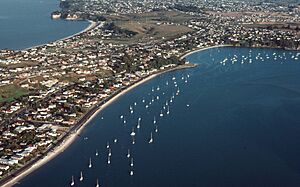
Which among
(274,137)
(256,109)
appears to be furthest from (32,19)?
(274,137)

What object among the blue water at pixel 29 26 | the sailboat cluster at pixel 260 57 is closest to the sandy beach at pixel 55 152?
the sailboat cluster at pixel 260 57

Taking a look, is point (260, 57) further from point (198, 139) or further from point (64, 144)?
point (64, 144)

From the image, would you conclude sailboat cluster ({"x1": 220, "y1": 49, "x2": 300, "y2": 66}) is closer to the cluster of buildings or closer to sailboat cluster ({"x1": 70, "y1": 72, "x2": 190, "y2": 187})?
the cluster of buildings

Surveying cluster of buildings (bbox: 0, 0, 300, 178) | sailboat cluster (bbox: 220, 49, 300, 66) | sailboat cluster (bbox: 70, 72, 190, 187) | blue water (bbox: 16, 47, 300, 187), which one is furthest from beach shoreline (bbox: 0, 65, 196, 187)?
sailboat cluster (bbox: 220, 49, 300, 66)

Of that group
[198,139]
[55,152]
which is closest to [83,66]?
[198,139]

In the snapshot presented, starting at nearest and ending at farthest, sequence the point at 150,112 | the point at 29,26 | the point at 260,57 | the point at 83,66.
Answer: the point at 150,112 < the point at 83,66 < the point at 260,57 < the point at 29,26

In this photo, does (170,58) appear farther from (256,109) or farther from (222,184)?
(222,184)

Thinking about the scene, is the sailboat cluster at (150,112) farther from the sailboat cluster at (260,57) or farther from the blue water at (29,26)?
the blue water at (29,26)
